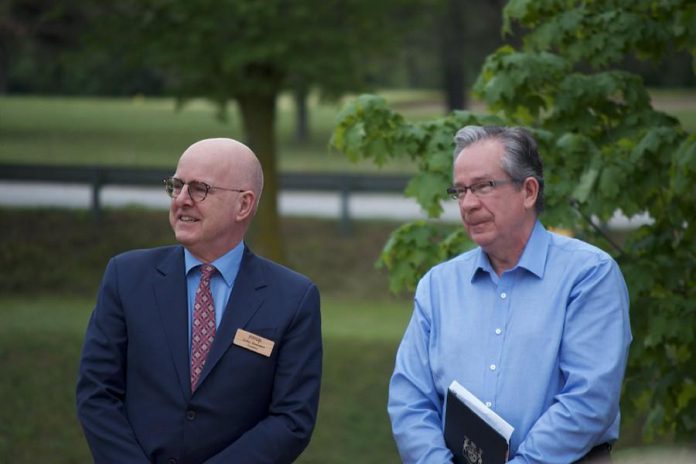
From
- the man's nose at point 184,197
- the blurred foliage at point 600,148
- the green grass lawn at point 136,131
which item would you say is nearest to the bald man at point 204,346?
the man's nose at point 184,197

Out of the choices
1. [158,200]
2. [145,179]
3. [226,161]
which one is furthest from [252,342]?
[158,200]

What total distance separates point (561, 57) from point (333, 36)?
323 inches

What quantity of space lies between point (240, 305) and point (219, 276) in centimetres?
14

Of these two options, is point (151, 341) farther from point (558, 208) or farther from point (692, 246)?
point (692, 246)

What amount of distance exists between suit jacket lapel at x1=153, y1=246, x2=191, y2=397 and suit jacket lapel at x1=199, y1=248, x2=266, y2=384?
7 centimetres

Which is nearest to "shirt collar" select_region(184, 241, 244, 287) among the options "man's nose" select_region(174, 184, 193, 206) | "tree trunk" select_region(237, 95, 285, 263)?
"man's nose" select_region(174, 184, 193, 206)

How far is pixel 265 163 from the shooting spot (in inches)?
663

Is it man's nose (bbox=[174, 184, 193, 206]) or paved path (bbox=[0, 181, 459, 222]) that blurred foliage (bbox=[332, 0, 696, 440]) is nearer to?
man's nose (bbox=[174, 184, 193, 206])

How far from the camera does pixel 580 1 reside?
23.8ft

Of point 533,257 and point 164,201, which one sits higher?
point 533,257

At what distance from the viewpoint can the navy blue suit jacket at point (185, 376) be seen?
4242 mm

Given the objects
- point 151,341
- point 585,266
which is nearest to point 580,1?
point 585,266

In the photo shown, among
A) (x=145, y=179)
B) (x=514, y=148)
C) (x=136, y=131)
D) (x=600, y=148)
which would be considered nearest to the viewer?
(x=514, y=148)

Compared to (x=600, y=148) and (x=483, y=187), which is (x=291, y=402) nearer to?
(x=483, y=187)
